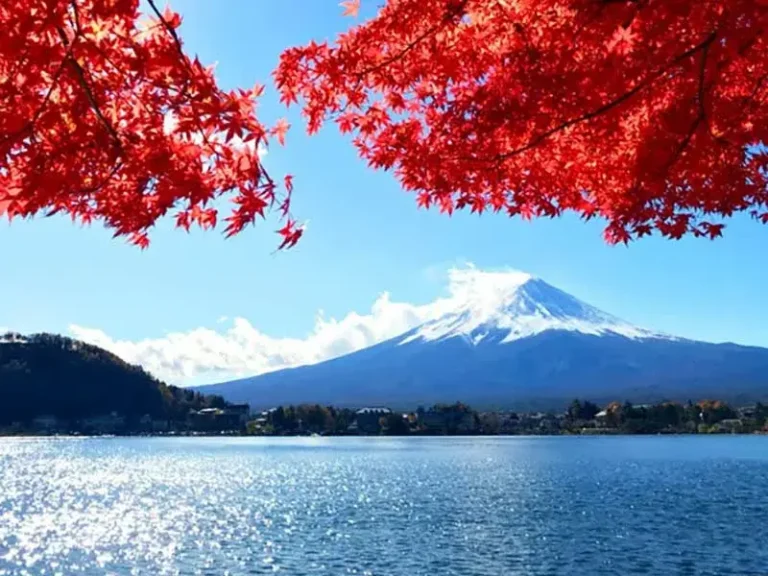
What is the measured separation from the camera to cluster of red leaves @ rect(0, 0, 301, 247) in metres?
4.32

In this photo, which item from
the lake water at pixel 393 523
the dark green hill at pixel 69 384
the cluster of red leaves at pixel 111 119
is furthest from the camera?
the dark green hill at pixel 69 384

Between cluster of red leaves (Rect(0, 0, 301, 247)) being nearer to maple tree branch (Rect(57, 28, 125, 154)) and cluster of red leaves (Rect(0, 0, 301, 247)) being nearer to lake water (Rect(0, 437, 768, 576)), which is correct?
maple tree branch (Rect(57, 28, 125, 154))

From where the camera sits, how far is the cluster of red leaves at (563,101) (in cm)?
570

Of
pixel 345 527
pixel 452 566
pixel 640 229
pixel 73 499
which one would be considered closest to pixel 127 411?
pixel 73 499

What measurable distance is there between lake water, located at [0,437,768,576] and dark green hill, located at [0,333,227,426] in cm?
10293

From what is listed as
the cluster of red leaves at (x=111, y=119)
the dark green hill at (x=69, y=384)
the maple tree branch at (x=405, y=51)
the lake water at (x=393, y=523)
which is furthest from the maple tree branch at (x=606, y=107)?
the dark green hill at (x=69, y=384)

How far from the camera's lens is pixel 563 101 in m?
6.22

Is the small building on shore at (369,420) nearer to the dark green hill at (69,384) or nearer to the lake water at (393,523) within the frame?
the dark green hill at (69,384)

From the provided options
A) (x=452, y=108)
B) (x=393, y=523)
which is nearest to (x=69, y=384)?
(x=393, y=523)

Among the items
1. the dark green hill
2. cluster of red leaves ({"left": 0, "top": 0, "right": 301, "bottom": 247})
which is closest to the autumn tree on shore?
cluster of red leaves ({"left": 0, "top": 0, "right": 301, "bottom": 247})

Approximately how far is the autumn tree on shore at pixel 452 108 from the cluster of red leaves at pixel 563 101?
14 millimetres

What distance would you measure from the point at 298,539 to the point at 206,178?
31089 millimetres

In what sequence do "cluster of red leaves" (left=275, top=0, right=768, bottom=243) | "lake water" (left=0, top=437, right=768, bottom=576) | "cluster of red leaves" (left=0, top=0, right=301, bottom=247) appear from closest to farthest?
"cluster of red leaves" (left=0, top=0, right=301, bottom=247) < "cluster of red leaves" (left=275, top=0, right=768, bottom=243) < "lake water" (left=0, top=437, right=768, bottom=576)

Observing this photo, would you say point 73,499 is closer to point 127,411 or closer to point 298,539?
point 298,539
